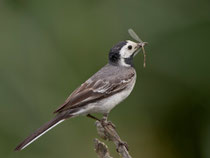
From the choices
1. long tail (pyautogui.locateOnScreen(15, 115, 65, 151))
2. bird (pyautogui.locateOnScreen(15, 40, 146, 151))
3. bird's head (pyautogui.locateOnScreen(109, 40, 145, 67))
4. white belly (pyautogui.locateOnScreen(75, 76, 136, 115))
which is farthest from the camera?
bird's head (pyautogui.locateOnScreen(109, 40, 145, 67))

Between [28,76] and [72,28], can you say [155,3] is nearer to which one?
[72,28]

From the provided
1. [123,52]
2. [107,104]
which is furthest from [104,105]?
[123,52]

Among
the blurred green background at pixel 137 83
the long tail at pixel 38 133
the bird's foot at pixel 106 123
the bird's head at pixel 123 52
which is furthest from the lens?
the blurred green background at pixel 137 83

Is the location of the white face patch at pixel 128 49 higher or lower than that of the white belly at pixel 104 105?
higher

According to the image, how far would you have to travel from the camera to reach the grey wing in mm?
6184

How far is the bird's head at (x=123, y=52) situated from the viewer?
6.98m

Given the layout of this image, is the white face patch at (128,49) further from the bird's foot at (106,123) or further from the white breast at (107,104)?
the bird's foot at (106,123)

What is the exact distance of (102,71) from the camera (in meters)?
6.85

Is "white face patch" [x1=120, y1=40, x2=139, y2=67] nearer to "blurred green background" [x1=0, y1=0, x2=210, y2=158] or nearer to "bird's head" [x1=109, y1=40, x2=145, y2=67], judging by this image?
"bird's head" [x1=109, y1=40, x2=145, y2=67]

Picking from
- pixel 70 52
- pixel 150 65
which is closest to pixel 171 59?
pixel 150 65

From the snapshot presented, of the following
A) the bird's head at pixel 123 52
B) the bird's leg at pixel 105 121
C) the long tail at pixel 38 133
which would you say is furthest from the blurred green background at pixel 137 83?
the long tail at pixel 38 133

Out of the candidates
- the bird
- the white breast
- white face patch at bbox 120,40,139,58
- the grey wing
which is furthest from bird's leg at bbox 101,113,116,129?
white face patch at bbox 120,40,139,58

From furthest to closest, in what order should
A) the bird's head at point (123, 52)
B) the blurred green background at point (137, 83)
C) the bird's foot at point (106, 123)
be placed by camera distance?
the blurred green background at point (137, 83)
the bird's head at point (123, 52)
the bird's foot at point (106, 123)

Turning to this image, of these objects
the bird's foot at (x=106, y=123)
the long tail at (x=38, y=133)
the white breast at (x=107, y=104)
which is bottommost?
the bird's foot at (x=106, y=123)
